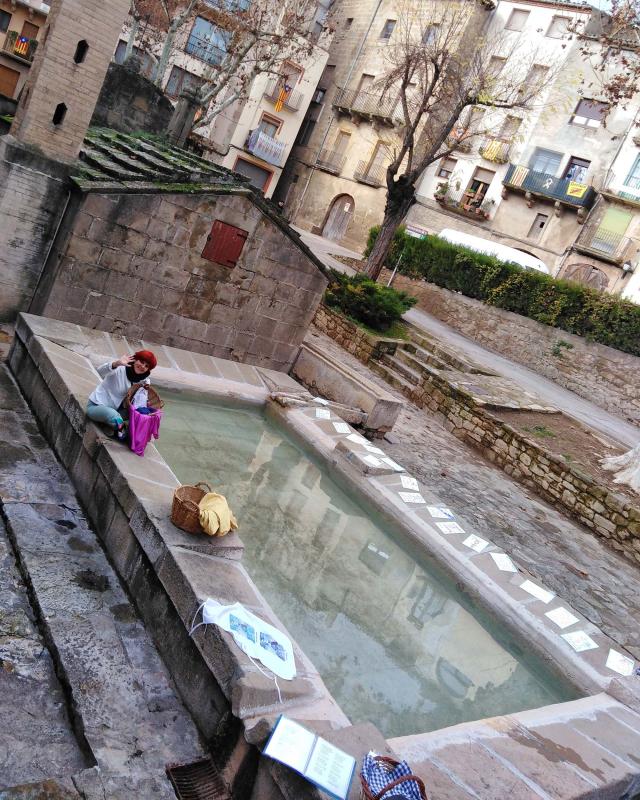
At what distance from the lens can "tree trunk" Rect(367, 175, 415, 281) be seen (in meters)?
17.7

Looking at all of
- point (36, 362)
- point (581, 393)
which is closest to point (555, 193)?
point (581, 393)

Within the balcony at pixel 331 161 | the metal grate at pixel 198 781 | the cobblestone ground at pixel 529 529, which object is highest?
the balcony at pixel 331 161

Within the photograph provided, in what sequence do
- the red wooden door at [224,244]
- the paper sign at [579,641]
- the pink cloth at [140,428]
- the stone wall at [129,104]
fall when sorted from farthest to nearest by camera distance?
the stone wall at [129,104], the red wooden door at [224,244], the paper sign at [579,641], the pink cloth at [140,428]

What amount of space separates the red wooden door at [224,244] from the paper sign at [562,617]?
6265mm

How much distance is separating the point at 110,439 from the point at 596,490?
853cm

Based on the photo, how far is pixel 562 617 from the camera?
6.29 m

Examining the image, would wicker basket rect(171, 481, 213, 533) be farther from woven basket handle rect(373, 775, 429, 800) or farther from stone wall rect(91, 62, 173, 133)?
stone wall rect(91, 62, 173, 133)

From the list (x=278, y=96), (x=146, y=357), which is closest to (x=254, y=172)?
(x=278, y=96)

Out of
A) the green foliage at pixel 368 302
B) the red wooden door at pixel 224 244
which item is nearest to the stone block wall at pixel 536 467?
the green foliage at pixel 368 302

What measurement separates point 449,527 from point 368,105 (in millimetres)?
30956

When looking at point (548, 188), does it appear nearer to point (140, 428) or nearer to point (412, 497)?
point (412, 497)

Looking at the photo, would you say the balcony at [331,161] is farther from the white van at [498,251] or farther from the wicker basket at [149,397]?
the wicker basket at [149,397]

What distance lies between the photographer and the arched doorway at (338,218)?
34.6 m

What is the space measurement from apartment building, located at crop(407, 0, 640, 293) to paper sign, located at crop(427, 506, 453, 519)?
23.0 metres
